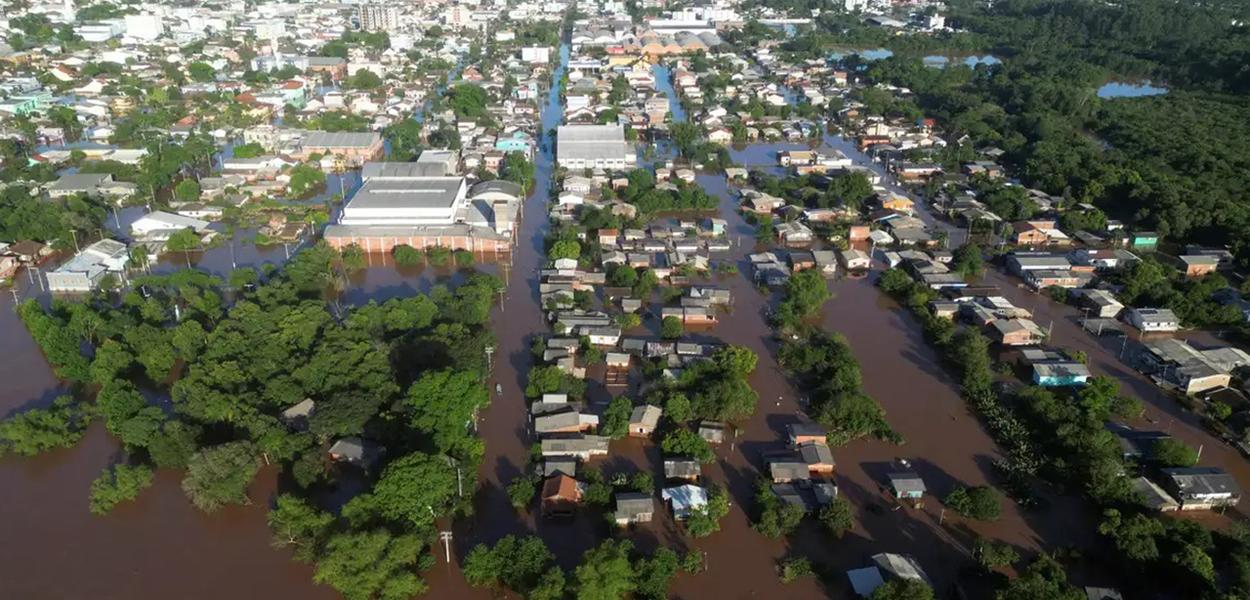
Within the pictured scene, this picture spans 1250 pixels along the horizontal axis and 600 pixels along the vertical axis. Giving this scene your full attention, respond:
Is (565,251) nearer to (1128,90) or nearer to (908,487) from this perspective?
(908,487)

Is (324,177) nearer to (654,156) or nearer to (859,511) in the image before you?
(654,156)

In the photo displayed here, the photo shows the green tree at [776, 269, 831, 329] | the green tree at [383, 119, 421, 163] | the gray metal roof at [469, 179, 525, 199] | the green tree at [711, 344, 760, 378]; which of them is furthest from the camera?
the green tree at [383, 119, 421, 163]

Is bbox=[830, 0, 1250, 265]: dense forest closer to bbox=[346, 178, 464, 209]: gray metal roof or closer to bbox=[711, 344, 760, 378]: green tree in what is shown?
bbox=[711, 344, 760, 378]: green tree

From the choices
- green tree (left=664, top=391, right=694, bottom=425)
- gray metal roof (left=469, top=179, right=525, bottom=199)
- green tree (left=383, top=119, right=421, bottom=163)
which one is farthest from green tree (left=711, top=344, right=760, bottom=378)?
green tree (left=383, top=119, right=421, bottom=163)

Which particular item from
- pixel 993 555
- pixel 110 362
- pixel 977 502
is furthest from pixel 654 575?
pixel 110 362

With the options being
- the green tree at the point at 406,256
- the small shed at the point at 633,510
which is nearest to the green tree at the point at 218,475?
the small shed at the point at 633,510
